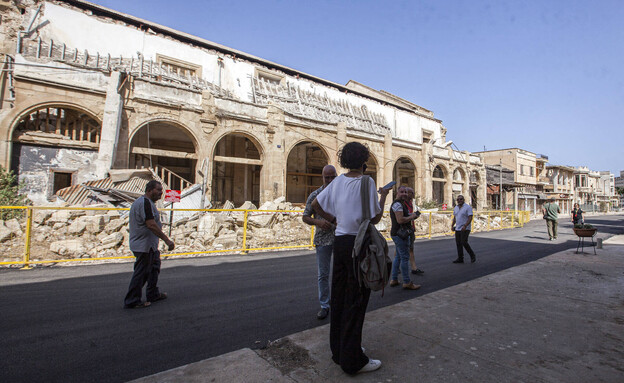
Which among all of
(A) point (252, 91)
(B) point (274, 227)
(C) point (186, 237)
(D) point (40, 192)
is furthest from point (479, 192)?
(D) point (40, 192)

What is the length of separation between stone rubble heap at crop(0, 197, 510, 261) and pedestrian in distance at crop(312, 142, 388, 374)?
7.35 meters

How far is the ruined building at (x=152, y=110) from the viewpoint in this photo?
11.8 metres

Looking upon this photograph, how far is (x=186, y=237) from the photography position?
1005cm

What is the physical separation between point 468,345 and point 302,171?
20.3 m

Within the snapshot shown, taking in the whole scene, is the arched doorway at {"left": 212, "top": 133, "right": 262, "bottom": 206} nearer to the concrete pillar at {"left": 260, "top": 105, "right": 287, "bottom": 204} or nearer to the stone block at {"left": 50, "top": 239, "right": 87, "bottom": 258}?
the concrete pillar at {"left": 260, "top": 105, "right": 287, "bottom": 204}

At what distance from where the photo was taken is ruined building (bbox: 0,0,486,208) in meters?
11.8

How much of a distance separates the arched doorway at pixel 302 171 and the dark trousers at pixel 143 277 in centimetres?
1706

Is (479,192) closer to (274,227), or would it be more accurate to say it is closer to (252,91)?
(252,91)

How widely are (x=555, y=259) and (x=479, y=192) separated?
26.3 metres

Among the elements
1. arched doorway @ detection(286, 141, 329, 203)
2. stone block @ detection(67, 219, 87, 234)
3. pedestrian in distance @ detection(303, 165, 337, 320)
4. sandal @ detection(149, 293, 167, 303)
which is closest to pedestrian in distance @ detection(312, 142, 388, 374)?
pedestrian in distance @ detection(303, 165, 337, 320)

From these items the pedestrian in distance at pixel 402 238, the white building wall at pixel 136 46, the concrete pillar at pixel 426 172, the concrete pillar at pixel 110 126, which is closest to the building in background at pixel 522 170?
the concrete pillar at pixel 426 172

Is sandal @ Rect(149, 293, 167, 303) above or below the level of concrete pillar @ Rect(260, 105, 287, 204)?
below

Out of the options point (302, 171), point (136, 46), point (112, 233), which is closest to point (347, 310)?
point (112, 233)

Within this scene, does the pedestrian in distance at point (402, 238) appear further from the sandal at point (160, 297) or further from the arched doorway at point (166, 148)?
the arched doorway at point (166, 148)
